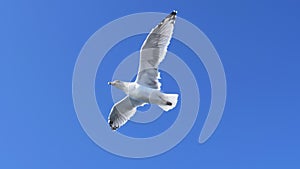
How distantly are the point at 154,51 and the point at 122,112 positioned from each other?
3694 mm

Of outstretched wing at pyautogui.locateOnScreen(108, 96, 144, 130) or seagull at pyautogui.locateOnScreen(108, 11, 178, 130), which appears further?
outstretched wing at pyautogui.locateOnScreen(108, 96, 144, 130)

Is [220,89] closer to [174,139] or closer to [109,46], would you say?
[174,139]

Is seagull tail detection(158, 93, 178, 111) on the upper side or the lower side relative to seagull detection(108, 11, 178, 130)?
lower

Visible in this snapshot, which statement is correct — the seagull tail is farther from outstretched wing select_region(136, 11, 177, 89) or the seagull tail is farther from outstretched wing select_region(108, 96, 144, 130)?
outstretched wing select_region(108, 96, 144, 130)

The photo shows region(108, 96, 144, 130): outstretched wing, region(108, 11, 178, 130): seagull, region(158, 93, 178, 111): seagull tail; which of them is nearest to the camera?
region(158, 93, 178, 111): seagull tail

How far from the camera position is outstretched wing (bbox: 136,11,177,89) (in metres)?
20.0

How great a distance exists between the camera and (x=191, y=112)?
22.1m

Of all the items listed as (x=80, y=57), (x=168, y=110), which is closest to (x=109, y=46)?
(x=80, y=57)

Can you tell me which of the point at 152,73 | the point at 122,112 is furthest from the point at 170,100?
the point at 122,112

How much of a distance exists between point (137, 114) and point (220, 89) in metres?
4.00

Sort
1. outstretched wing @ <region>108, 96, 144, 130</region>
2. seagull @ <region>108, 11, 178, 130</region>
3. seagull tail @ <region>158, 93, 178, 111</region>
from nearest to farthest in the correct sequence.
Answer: seagull tail @ <region>158, 93, 178, 111</region>
seagull @ <region>108, 11, 178, 130</region>
outstretched wing @ <region>108, 96, 144, 130</region>

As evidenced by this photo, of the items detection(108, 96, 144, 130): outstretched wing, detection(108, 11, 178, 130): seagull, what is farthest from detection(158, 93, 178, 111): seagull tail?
detection(108, 96, 144, 130): outstretched wing

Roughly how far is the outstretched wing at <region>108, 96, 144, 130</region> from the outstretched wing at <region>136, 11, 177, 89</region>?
1.39m

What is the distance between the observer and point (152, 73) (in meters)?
20.8
